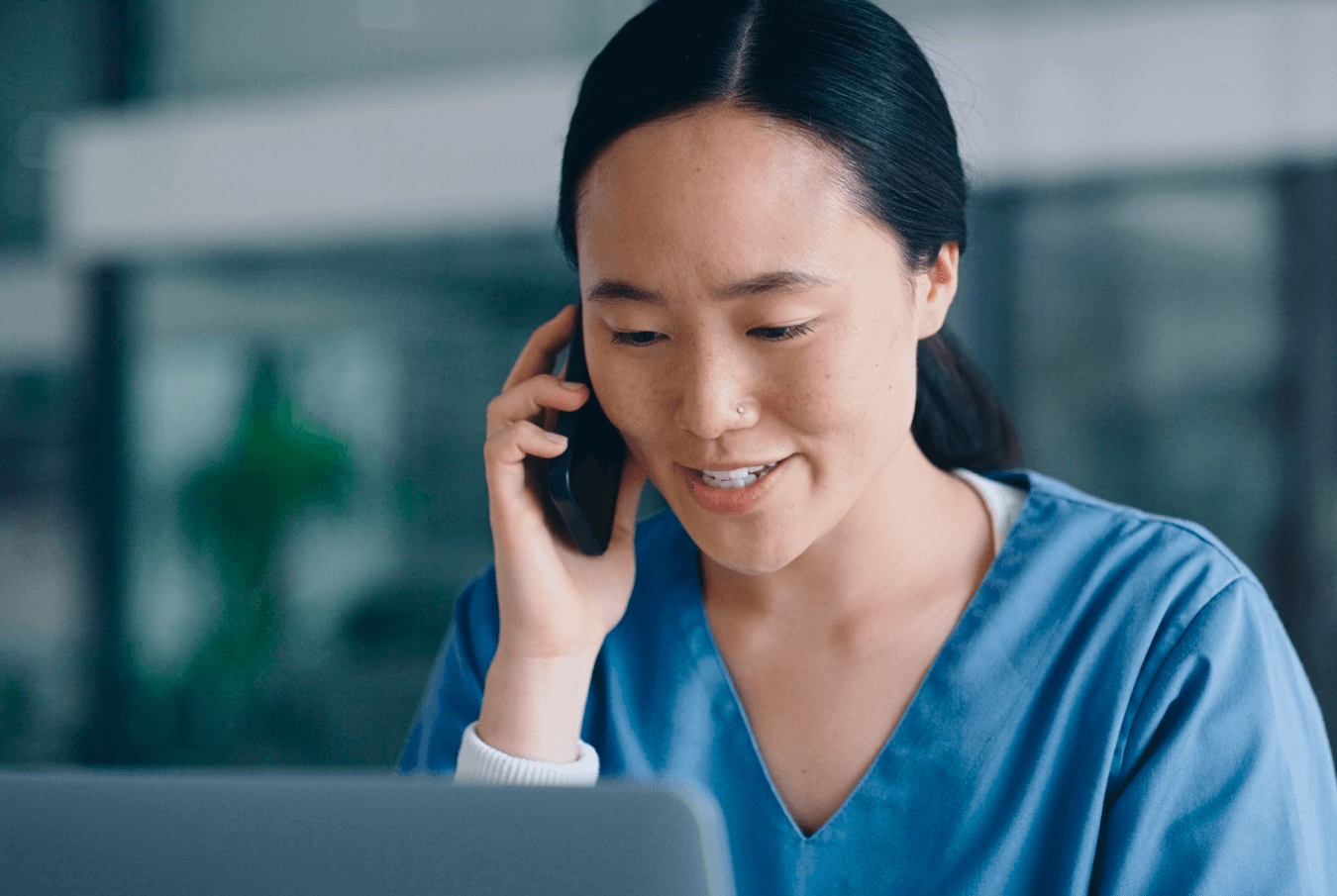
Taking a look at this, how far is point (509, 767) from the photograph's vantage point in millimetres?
892

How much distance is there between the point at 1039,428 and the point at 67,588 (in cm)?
322

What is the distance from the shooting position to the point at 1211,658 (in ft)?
2.62

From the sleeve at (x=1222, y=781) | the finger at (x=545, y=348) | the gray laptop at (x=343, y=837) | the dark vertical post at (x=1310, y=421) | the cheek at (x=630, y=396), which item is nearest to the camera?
the gray laptop at (x=343, y=837)

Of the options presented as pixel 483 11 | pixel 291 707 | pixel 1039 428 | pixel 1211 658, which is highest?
pixel 483 11

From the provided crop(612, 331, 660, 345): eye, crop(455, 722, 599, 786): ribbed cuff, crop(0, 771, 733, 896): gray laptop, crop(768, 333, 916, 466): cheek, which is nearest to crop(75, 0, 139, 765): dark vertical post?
crop(455, 722, 599, 786): ribbed cuff

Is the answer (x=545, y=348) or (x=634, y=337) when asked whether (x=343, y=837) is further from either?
(x=545, y=348)

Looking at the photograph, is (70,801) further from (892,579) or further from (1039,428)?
(1039,428)

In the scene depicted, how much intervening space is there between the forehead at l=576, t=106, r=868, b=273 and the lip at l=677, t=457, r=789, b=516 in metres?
0.19

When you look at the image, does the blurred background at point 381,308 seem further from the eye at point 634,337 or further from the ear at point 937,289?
the eye at point 634,337

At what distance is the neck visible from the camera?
996mm

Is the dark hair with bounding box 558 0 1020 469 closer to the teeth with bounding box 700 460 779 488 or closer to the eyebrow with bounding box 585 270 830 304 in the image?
the eyebrow with bounding box 585 270 830 304

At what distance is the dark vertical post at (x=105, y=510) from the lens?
11.5ft

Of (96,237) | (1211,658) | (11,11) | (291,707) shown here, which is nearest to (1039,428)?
(1211,658)

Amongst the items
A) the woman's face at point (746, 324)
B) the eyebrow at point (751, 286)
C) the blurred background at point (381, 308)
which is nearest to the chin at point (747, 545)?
the woman's face at point (746, 324)
